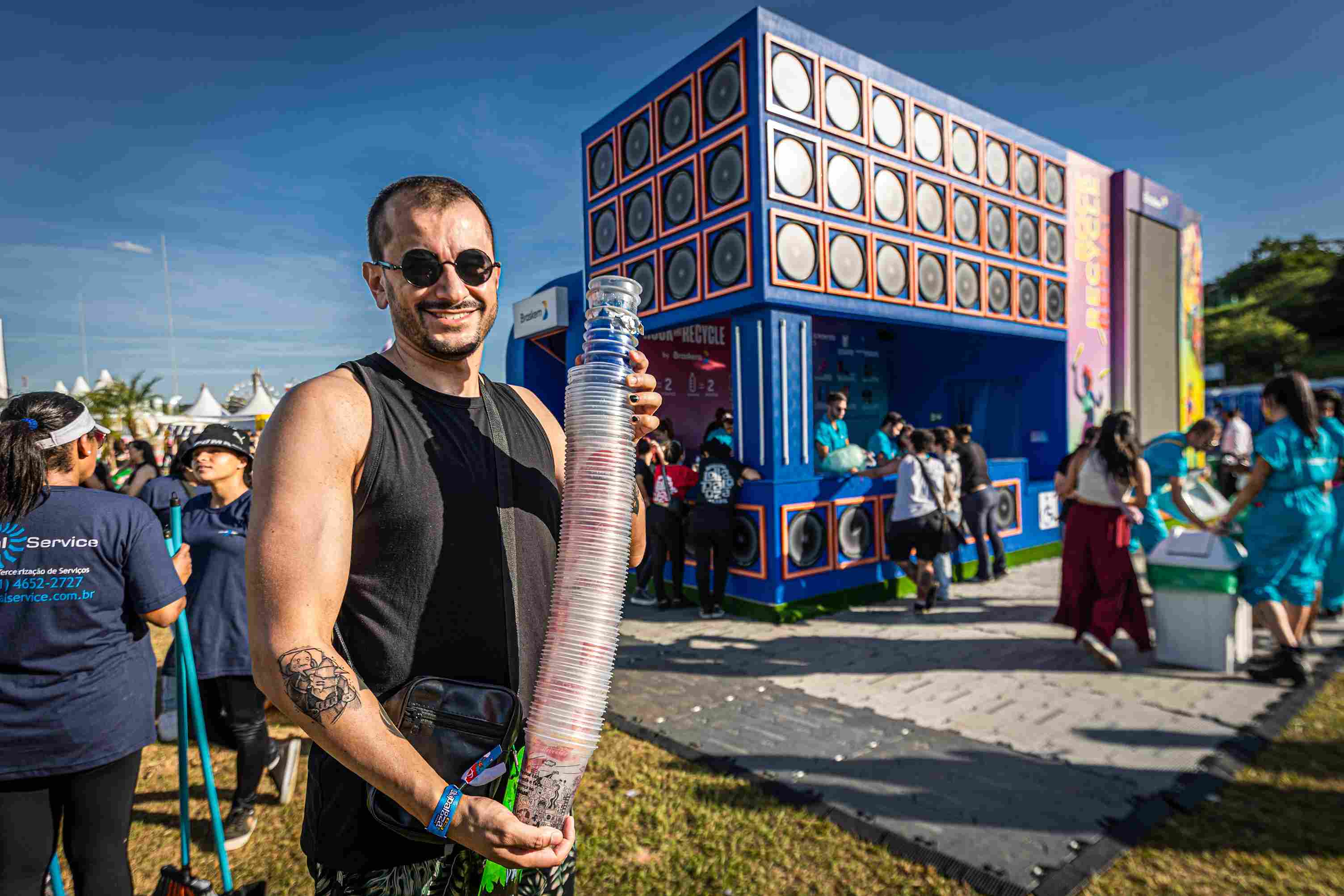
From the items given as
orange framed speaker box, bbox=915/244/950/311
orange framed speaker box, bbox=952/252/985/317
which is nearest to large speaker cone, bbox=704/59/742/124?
orange framed speaker box, bbox=915/244/950/311

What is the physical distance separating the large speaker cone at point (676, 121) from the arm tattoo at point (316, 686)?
8.00 m

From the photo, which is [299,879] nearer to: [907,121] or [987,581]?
[987,581]

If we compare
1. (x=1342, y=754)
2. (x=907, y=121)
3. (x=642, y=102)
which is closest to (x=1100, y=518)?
(x=1342, y=754)

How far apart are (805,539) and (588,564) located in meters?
6.28

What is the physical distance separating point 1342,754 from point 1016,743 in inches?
66.6

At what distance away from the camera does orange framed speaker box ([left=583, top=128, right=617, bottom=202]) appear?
9359mm

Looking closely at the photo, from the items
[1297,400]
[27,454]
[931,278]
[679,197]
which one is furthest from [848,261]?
[27,454]

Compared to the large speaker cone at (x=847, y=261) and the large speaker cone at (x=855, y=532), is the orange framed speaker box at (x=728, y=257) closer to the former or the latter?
the large speaker cone at (x=847, y=261)

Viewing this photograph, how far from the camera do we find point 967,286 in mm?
9383

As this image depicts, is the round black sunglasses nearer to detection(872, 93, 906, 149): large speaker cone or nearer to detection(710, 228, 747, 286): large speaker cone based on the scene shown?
detection(710, 228, 747, 286): large speaker cone

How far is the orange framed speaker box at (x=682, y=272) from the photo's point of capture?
313 inches

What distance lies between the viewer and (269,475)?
123 cm

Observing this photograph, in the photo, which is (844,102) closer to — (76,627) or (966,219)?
(966,219)

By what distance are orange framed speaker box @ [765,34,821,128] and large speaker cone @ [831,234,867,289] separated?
126 cm
